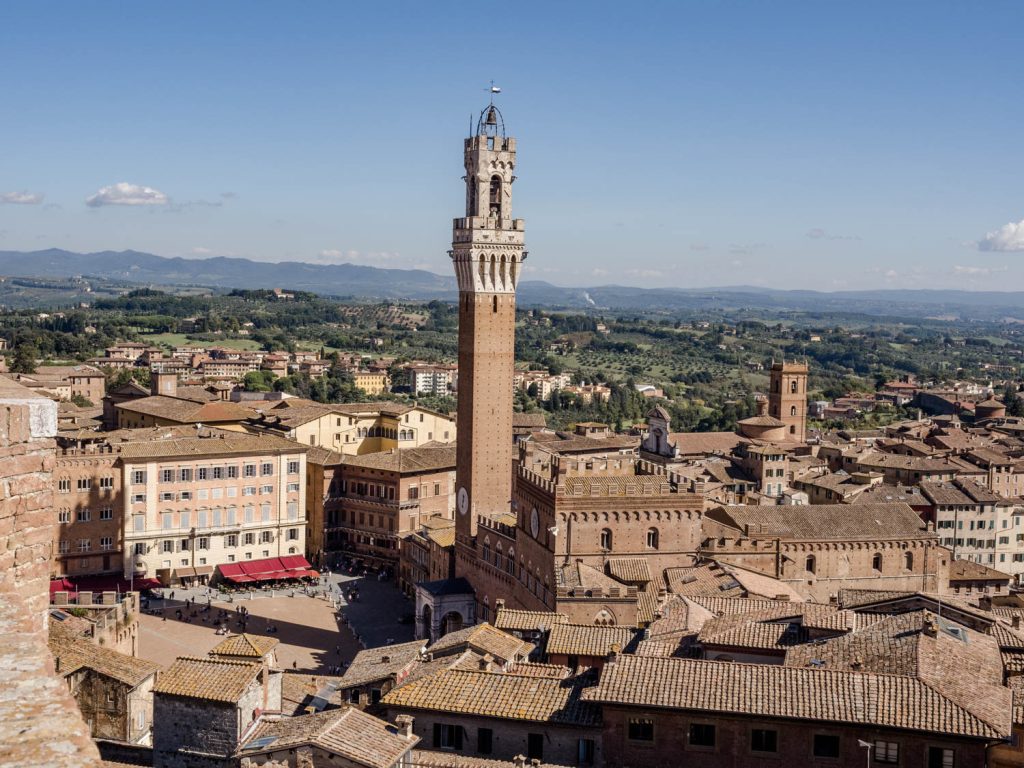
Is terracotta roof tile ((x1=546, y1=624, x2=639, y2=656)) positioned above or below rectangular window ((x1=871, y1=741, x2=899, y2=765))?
below

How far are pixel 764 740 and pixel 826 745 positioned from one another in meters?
0.96

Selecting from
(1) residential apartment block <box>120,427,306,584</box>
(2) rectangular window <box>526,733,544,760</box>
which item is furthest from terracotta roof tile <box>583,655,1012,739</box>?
(1) residential apartment block <box>120,427,306,584</box>

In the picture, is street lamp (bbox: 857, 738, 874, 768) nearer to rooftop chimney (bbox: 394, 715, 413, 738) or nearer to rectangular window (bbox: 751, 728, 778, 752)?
rectangular window (bbox: 751, 728, 778, 752)

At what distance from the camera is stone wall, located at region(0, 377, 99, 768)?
539 cm

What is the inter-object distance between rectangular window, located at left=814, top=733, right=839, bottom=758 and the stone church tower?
7174cm

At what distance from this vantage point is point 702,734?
61.1 ft

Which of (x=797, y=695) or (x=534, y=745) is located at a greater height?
(x=797, y=695)

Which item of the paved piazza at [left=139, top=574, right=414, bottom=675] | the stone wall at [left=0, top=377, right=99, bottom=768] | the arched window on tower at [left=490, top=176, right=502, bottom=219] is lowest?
the paved piazza at [left=139, top=574, right=414, bottom=675]

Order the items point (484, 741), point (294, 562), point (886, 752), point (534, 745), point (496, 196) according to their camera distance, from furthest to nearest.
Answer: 1. point (294, 562)
2. point (496, 196)
3. point (484, 741)
4. point (534, 745)
5. point (886, 752)

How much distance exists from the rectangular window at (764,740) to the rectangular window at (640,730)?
1644 millimetres

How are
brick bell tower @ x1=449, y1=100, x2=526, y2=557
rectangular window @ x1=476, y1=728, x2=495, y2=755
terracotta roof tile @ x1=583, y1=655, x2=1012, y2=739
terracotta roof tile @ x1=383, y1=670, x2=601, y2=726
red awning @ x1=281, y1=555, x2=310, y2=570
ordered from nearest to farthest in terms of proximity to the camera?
terracotta roof tile @ x1=583, y1=655, x2=1012, y2=739 → terracotta roof tile @ x1=383, y1=670, x2=601, y2=726 → rectangular window @ x1=476, y1=728, x2=495, y2=755 → brick bell tower @ x1=449, y1=100, x2=526, y2=557 → red awning @ x1=281, y1=555, x2=310, y2=570

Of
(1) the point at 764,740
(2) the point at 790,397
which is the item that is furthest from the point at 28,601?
(2) the point at 790,397

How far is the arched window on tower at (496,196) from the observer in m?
50.6

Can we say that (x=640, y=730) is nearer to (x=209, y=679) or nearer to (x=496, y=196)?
(x=209, y=679)
